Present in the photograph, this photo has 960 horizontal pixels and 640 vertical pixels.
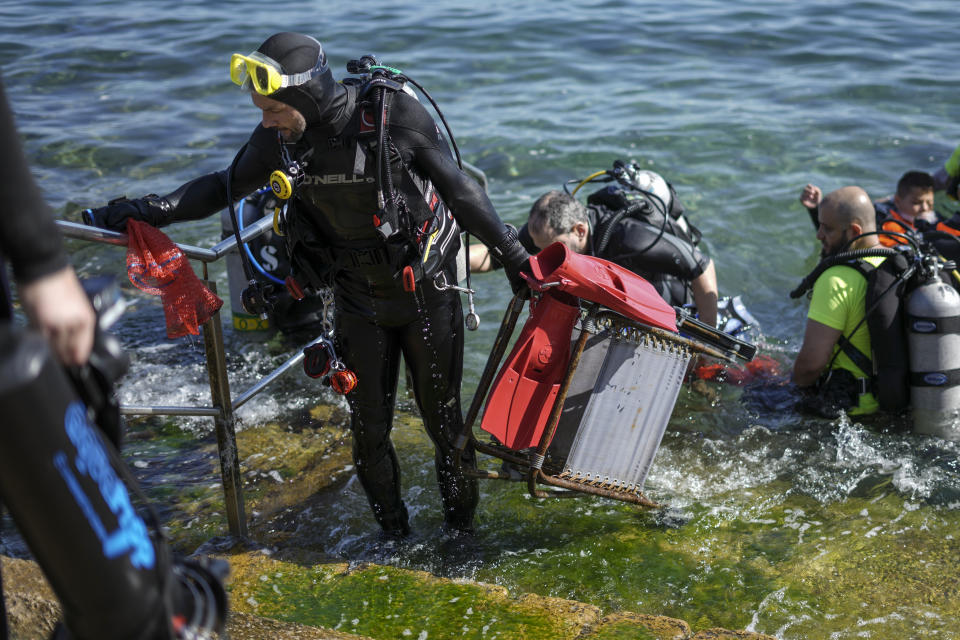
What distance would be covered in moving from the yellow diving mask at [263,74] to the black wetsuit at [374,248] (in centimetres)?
15

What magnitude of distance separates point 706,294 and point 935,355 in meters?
1.09

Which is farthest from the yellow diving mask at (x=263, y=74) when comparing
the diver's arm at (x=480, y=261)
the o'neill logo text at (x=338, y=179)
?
the diver's arm at (x=480, y=261)

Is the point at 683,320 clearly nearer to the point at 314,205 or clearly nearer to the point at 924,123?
the point at 314,205

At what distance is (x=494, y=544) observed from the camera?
367 cm

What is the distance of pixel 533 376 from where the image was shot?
3.15 metres

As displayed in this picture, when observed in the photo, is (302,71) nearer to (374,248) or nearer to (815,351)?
(374,248)

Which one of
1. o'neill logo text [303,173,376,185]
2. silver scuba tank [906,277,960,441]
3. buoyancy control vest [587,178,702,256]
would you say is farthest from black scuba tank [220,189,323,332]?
silver scuba tank [906,277,960,441]

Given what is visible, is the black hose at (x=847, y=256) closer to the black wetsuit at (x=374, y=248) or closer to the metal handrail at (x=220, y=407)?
the black wetsuit at (x=374, y=248)

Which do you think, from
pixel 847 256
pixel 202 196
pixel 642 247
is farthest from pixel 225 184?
pixel 847 256

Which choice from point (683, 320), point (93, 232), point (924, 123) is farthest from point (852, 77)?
point (93, 232)

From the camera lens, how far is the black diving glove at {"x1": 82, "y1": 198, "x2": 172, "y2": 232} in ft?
9.74

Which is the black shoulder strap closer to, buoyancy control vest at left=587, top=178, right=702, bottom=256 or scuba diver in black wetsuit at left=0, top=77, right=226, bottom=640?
buoyancy control vest at left=587, top=178, right=702, bottom=256

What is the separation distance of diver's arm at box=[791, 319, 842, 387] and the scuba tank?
358 millimetres

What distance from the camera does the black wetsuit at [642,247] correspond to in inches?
173
